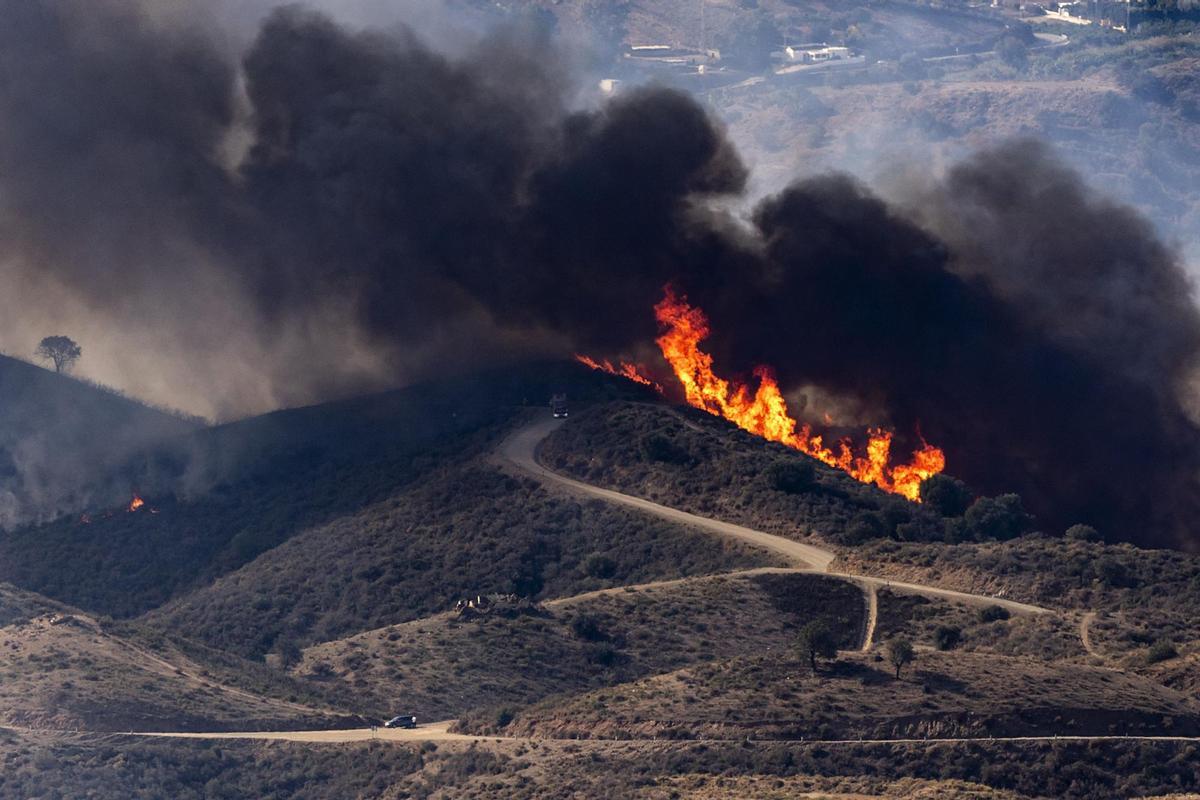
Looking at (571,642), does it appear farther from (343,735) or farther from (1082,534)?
(1082,534)

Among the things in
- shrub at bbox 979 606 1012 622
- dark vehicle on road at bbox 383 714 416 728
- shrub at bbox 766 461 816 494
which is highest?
shrub at bbox 766 461 816 494

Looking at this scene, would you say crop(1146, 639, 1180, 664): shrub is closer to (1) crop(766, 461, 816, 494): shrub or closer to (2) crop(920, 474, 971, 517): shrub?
(2) crop(920, 474, 971, 517): shrub

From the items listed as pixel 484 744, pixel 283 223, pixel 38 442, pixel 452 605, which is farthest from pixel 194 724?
pixel 283 223

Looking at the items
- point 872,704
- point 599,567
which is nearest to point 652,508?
point 599,567

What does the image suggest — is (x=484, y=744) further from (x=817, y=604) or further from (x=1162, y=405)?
(x=1162, y=405)

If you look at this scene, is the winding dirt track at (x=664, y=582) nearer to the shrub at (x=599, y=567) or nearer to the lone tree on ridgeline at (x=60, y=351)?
the shrub at (x=599, y=567)

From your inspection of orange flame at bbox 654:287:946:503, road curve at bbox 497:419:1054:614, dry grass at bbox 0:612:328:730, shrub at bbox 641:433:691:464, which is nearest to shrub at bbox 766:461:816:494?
road curve at bbox 497:419:1054:614
